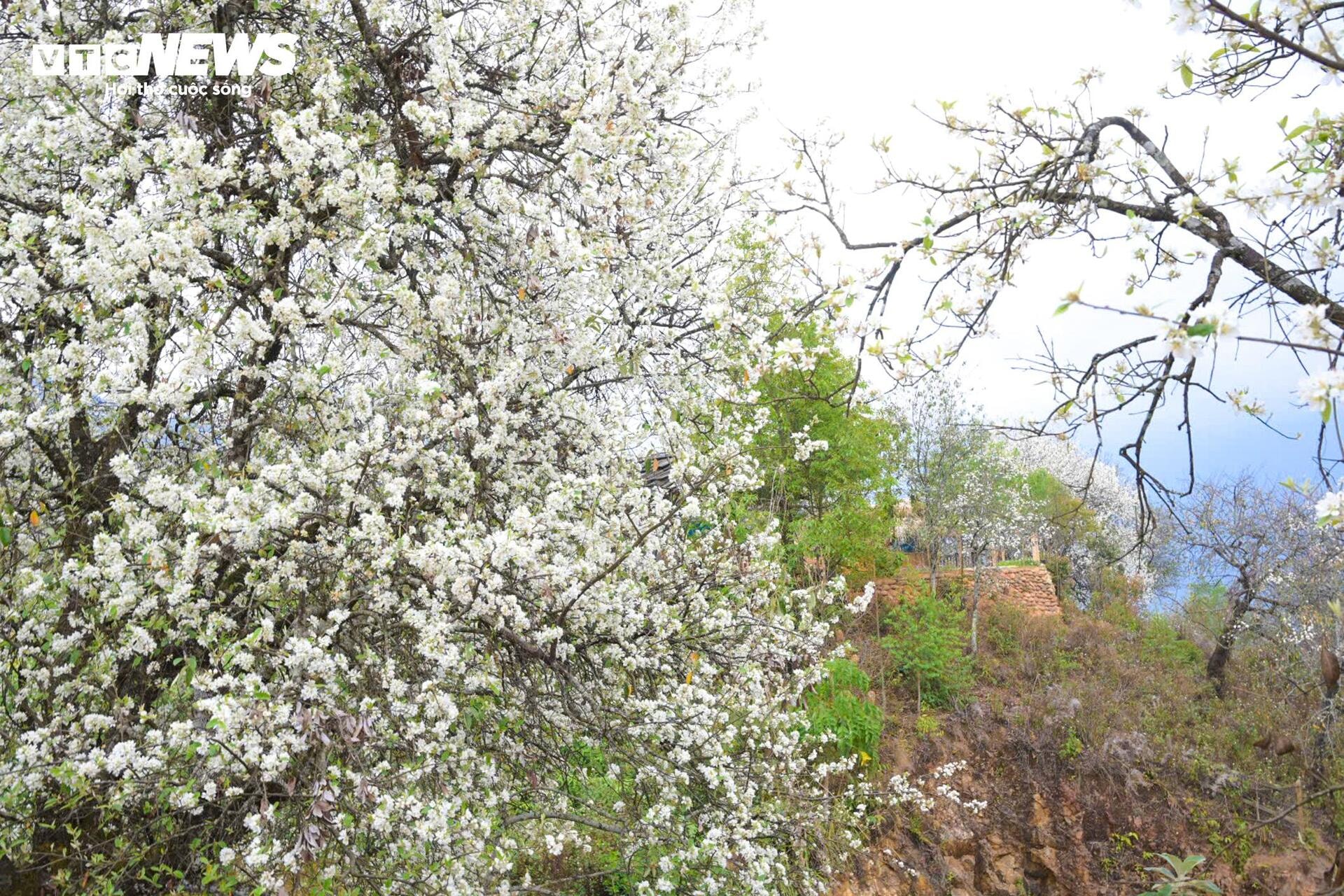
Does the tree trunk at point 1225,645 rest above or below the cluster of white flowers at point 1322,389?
above

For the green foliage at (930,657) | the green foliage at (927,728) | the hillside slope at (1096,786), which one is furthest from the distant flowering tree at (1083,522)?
the green foliage at (927,728)

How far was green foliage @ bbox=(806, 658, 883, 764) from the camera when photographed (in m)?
8.40

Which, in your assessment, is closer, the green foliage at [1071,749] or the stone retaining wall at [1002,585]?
the green foliage at [1071,749]

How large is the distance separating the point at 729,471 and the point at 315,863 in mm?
2764

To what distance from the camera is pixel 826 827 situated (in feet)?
24.6

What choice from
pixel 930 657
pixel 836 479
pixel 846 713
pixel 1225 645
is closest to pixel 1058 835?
pixel 930 657

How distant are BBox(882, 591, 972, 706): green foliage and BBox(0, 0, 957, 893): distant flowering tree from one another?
6869 mm

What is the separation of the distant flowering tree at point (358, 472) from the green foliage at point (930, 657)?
687cm

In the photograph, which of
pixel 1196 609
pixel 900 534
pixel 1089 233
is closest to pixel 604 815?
pixel 1089 233

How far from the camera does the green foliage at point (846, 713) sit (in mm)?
8398

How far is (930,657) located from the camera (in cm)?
1135

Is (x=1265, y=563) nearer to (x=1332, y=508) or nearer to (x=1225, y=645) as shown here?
(x=1225, y=645)

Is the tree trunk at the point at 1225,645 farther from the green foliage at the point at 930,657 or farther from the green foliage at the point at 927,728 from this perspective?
the green foliage at the point at 927,728

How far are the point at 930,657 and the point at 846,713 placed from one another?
122 inches
